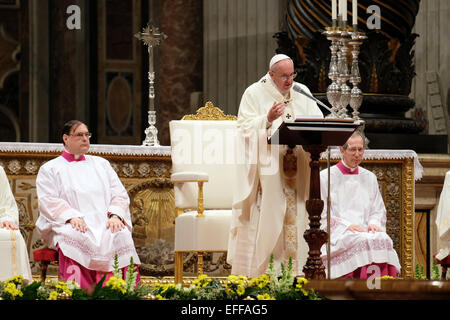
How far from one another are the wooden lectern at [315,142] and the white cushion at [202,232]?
1.39m

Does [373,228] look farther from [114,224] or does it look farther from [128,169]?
[128,169]

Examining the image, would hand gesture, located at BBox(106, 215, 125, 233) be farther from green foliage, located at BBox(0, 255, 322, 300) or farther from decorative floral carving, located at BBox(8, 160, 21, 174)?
green foliage, located at BBox(0, 255, 322, 300)

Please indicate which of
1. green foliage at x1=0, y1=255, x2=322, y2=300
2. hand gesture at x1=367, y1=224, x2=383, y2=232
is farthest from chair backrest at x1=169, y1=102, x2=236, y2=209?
green foliage at x1=0, y1=255, x2=322, y2=300

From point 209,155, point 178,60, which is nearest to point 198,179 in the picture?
point 209,155

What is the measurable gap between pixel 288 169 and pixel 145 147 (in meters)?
1.73

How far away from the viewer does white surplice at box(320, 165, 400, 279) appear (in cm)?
670

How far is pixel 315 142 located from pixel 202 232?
155cm

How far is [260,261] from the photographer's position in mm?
6496

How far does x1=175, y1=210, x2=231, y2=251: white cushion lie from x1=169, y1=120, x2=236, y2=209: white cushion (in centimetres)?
37

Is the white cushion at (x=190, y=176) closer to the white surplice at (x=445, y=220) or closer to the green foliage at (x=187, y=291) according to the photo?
the white surplice at (x=445, y=220)

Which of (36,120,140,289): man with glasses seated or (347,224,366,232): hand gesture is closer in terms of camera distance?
(36,120,140,289): man with glasses seated

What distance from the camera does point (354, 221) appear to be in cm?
702

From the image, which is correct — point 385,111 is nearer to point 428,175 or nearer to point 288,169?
point 428,175
